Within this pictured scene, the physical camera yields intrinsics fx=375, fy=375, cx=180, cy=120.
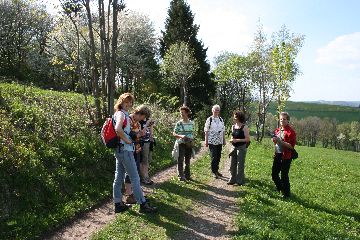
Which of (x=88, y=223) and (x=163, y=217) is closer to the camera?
(x=88, y=223)

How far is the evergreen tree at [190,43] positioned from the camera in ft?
159

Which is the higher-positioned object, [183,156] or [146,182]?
[183,156]

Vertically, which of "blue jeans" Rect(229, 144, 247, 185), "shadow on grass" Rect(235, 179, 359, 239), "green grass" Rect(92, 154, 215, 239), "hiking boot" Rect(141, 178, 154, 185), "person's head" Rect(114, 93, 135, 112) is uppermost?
"person's head" Rect(114, 93, 135, 112)

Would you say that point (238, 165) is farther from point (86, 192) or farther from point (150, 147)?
point (86, 192)

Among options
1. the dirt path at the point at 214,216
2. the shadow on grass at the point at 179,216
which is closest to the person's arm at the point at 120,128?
the shadow on grass at the point at 179,216

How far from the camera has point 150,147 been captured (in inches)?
532

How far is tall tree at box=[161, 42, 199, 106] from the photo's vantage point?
1758 inches

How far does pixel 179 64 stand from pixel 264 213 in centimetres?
3590

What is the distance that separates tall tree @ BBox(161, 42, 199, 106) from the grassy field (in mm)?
29668

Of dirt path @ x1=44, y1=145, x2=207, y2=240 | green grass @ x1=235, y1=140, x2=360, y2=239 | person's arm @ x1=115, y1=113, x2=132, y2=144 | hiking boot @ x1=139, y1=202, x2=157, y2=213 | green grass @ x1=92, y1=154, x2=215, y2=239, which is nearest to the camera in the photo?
green grass @ x1=92, y1=154, x2=215, y2=239

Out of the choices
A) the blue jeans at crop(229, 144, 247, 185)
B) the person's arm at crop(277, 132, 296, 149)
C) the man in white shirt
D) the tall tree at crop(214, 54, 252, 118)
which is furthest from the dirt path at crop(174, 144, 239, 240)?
the tall tree at crop(214, 54, 252, 118)

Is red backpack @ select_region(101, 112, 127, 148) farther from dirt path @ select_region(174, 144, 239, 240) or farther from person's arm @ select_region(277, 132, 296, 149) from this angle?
person's arm @ select_region(277, 132, 296, 149)

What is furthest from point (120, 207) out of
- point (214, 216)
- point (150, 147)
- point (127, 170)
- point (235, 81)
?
point (235, 81)

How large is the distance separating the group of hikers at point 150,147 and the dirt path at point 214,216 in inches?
44.1
